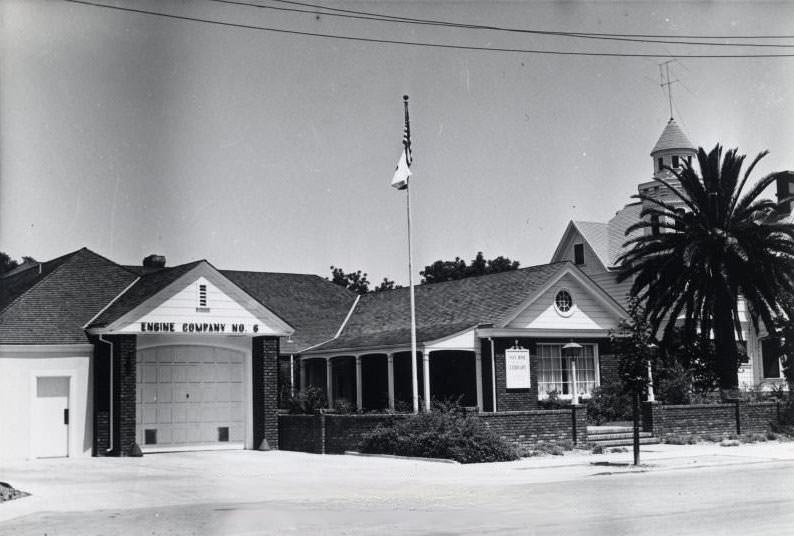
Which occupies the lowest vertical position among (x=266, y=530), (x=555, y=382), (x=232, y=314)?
(x=266, y=530)

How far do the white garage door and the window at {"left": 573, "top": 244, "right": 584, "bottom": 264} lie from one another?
1102 inches

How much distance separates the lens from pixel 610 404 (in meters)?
32.7

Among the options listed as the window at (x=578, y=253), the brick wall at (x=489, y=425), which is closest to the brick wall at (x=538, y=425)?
the brick wall at (x=489, y=425)

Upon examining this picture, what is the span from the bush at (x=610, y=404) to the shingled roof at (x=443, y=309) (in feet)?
13.4

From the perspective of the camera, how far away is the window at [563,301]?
33375 mm

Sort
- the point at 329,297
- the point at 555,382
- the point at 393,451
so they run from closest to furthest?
the point at 393,451 → the point at 555,382 → the point at 329,297

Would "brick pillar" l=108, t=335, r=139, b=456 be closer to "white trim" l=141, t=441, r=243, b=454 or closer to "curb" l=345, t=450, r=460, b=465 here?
"white trim" l=141, t=441, r=243, b=454

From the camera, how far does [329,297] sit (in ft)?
146

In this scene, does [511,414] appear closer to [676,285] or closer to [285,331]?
[285,331]

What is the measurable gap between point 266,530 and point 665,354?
80.3 ft

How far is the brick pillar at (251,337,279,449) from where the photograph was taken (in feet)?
95.8

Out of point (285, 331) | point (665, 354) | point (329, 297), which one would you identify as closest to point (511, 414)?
point (285, 331)

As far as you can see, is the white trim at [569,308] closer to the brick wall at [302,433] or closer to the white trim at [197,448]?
the brick wall at [302,433]

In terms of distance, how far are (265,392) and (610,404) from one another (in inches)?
452
